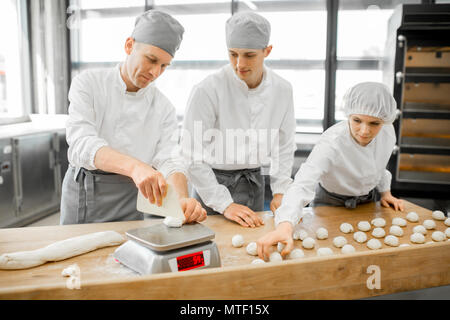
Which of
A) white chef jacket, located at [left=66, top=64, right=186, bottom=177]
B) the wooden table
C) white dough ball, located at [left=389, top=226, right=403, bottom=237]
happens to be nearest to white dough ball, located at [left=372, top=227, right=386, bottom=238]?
white dough ball, located at [left=389, top=226, right=403, bottom=237]

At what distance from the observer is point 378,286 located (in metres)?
1.00

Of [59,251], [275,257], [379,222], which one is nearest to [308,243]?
[275,257]

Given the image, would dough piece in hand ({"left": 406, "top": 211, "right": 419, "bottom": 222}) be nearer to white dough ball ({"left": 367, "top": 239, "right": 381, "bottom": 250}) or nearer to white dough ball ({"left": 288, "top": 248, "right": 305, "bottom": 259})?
white dough ball ({"left": 367, "top": 239, "right": 381, "bottom": 250})

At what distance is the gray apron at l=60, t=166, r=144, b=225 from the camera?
5.51 ft

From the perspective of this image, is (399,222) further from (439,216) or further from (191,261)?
(191,261)

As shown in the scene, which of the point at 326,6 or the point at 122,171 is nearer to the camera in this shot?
the point at 122,171

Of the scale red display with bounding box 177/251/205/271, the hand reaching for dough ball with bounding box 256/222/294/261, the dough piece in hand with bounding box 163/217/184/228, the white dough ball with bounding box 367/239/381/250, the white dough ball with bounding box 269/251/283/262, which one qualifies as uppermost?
the dough piece in hand with bounding box 163/217/184/228

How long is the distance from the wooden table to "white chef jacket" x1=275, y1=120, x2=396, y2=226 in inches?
16.9

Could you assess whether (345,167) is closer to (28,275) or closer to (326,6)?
(28,275)

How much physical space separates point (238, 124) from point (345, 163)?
0.57 meters

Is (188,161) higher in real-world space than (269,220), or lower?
higher

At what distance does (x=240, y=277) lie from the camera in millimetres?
869
